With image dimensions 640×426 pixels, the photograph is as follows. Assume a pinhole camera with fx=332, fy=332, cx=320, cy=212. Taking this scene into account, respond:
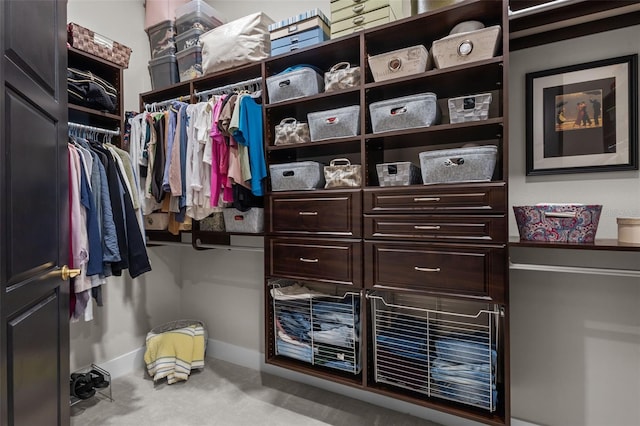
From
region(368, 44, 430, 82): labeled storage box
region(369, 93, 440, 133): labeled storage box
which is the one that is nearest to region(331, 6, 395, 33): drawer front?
region(368, 44, 430, 82): labeled storage box

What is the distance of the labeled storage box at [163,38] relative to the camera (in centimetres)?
247

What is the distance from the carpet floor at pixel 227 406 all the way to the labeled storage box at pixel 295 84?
73.2 inches

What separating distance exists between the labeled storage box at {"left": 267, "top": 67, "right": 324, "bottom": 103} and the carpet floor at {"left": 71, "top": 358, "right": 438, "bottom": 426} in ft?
6.10

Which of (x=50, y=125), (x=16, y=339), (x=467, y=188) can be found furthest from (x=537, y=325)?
(x=50, y=125)

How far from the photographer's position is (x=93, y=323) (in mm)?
2332

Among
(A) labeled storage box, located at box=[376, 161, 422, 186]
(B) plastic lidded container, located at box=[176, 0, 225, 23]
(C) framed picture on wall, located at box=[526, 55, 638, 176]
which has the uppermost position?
(B) plastic lidded container, located at box=[176, 0, 225, 23]

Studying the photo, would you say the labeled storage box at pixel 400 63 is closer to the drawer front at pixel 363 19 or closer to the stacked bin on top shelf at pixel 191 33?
the drawer front at pixel 363 19

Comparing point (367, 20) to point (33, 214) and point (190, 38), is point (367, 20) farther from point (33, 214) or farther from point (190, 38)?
point (33, 214)

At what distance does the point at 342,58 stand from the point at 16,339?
189 centimetres

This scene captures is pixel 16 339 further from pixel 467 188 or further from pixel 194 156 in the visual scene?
pixel 467 188

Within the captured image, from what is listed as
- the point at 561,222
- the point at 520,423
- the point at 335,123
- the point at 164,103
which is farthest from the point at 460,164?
the point at 164,103

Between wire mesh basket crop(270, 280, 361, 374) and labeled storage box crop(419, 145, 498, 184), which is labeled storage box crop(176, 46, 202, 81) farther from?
labeled storage box crop(419, 145, 498, 184)

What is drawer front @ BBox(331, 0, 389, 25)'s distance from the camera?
1.71 m

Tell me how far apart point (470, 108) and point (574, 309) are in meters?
1.11
